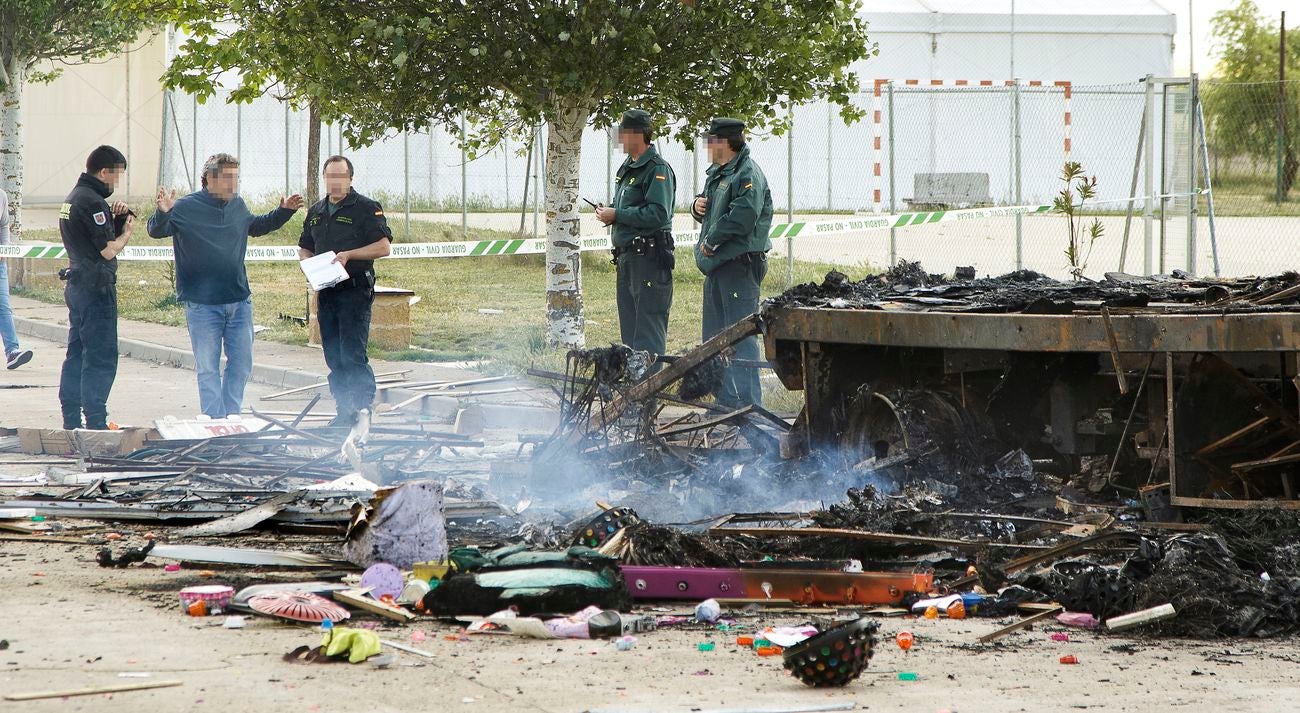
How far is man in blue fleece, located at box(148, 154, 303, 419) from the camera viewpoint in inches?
385

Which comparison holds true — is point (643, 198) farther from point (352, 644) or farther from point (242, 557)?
point (352, 644)

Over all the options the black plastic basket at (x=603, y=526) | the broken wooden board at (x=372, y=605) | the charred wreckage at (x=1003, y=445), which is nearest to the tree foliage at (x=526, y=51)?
the charred wreckage at (x=1003, y=445)

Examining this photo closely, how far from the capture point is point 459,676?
4.12 meters

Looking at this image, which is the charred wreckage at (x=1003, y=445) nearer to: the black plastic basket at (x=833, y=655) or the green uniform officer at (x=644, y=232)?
the black plastic basket at (x=833, y=655)

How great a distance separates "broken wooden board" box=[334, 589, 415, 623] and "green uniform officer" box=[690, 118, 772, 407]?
4.58 m

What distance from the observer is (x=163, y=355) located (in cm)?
1435

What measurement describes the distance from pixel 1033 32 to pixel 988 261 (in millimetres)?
11855

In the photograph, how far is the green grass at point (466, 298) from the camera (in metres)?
13.8

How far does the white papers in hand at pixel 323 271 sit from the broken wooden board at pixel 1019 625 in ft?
18.7

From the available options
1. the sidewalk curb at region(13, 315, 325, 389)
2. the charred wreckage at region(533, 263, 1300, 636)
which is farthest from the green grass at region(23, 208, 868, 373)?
the charred wreckage at region(533, 263, 1300, 636)

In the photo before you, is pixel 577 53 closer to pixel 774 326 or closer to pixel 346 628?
pixel 774 326

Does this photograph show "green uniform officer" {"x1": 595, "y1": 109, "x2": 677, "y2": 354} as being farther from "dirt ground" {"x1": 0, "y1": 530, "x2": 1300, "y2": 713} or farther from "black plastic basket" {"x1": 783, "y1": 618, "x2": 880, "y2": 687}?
"black plastic basket" {"x1": 783, "y1": 618, "x2": 880, "y2": 687}

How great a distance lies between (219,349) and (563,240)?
3.56 m

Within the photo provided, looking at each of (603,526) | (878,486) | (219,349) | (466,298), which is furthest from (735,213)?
(466,298)
